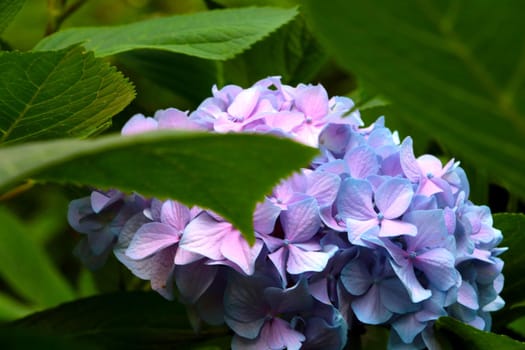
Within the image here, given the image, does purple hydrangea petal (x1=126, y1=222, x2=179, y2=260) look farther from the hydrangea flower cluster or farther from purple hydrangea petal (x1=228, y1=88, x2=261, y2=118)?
purple hydrangea petal (x1=228, y1=88, x2=261, y2=118)

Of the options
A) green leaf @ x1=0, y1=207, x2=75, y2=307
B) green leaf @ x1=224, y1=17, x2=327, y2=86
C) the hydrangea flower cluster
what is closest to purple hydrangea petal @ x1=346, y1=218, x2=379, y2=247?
the hydrangea flower cluster

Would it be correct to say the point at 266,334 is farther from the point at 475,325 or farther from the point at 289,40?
the point at 289,40

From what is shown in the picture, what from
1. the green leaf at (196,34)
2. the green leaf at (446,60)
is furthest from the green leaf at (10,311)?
the green leaf at (446,60)

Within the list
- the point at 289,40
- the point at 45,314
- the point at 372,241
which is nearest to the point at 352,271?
the point at 372,241

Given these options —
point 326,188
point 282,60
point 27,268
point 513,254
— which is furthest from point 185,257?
point 27,268

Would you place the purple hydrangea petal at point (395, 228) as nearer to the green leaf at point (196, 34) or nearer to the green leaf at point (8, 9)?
the green leaf at point (196, 34)

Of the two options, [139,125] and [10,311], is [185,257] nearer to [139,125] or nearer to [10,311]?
[139,125]

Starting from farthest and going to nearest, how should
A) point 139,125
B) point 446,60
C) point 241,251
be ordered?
point 139,125 → point 241,251 → point 446,60
